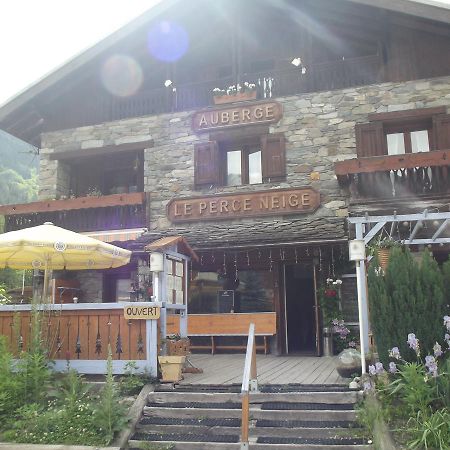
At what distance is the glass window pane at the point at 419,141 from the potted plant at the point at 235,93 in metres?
4.08

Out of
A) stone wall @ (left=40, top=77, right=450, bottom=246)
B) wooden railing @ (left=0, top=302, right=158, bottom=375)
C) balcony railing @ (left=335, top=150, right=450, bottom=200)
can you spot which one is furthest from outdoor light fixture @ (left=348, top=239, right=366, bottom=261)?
balcony railing @ (left=335, top=150, right=450, bottom=200)

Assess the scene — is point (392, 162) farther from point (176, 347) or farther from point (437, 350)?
point (176, 347)

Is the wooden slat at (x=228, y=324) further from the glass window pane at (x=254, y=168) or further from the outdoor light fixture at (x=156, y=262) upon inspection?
the outdoor light fixture at (x=156, y=262)

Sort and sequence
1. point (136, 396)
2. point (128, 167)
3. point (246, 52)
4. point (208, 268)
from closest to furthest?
point (136, 396) → point (208, 268) → point (246, 52) → point (128, 167)

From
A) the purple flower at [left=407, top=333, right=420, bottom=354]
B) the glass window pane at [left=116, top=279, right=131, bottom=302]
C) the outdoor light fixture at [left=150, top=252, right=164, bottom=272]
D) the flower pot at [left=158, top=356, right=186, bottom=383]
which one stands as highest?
the outdoor light fixture at [left=150, top=252, right=164, bottom=272]

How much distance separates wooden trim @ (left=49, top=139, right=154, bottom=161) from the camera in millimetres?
→ 13852

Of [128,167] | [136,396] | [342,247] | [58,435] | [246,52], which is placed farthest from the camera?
[128,167]

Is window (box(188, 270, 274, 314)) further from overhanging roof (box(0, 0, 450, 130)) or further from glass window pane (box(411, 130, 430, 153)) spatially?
overhanging roof (box(0, 0, 450, 130))

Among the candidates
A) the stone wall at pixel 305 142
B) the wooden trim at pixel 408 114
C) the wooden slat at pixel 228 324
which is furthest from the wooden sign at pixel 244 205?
the wooden slat at pixel 228 324

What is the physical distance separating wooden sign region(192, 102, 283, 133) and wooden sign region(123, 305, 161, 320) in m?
6.81

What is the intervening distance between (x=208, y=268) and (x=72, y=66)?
679 cm

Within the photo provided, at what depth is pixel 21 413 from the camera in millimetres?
6332

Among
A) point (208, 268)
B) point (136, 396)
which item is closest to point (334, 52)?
point (208, 268)

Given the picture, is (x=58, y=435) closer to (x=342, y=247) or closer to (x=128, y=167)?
(x=342, y=247)
